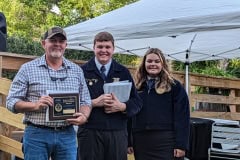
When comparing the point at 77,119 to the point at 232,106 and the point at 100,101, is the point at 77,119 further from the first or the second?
the point at 232,106

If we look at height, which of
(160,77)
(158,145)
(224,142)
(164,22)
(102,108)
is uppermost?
(164,22)

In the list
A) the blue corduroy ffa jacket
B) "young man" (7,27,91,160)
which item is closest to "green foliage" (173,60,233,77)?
the blue corduroy ffa jacket

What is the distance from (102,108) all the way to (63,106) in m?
0.50

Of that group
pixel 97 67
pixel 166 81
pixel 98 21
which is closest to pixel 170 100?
pixel 166 81

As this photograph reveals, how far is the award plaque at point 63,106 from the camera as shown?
3.09m

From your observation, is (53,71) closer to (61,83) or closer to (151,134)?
(61,83)

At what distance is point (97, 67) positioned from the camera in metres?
3.65

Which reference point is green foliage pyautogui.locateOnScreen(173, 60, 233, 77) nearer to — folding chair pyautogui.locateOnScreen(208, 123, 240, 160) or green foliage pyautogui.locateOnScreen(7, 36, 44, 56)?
green foliage pyautogui.locateOnScreen(7, 36, 44, 56)

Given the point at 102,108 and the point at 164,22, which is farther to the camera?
the point at 164,22

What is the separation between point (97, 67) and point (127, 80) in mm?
260

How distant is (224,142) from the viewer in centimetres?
592

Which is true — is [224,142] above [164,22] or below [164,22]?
below

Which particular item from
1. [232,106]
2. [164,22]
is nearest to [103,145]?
[164,22]

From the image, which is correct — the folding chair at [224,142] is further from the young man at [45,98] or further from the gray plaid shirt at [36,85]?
the gray plaid shirt at [36,85]
